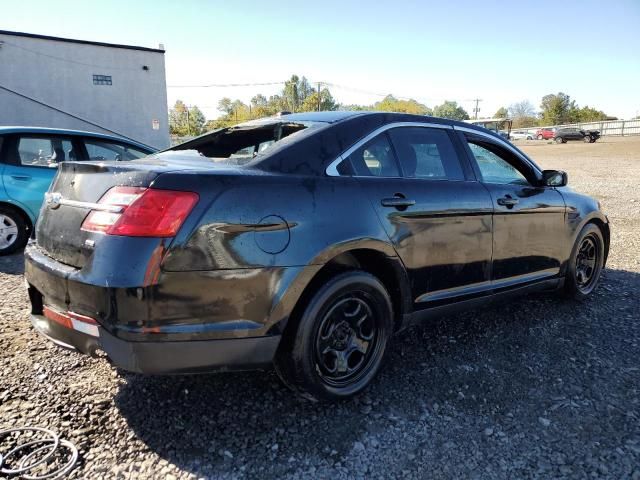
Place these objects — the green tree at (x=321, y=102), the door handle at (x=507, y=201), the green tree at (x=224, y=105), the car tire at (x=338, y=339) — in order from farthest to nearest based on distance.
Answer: the green tree at (x=224, y=105), the green tree at (x=321, y=102), the door handle at (x=507, y=201), the car tire at (x=338, y=339)

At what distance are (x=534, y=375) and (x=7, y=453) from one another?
2.94 meters

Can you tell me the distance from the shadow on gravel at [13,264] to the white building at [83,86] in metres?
15.6

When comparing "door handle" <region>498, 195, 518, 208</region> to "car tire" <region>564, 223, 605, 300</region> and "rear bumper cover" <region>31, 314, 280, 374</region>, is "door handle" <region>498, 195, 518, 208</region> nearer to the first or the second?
"car tire" <region>564, 223, 605, 300</region>

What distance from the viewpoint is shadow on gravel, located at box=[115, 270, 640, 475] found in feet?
7.68

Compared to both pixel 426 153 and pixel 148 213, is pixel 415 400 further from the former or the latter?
pixel 148 213

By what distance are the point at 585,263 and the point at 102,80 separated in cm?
2044

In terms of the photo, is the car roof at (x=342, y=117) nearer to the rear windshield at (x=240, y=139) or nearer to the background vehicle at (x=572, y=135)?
the rear windshield at (x=240, y=139)

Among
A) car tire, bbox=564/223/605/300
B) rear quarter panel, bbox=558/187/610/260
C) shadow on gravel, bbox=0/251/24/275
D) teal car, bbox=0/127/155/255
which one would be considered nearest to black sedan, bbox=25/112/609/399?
rear quarter panel, bbox=558/187/610/260

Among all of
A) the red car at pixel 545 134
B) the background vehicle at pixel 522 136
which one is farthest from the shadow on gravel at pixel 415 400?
the background vehicle at pixel 522 136

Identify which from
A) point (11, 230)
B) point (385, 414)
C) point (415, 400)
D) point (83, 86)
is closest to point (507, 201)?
point (415, 400)

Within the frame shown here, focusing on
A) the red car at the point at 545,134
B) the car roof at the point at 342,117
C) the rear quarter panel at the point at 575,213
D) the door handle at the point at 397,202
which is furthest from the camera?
the red car at the point at 545,134

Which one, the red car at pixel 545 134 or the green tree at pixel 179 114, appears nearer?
the red car at pixel 545 134

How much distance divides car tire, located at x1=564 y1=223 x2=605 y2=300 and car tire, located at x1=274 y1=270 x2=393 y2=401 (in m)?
2.33

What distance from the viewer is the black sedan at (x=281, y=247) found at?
208 cm
